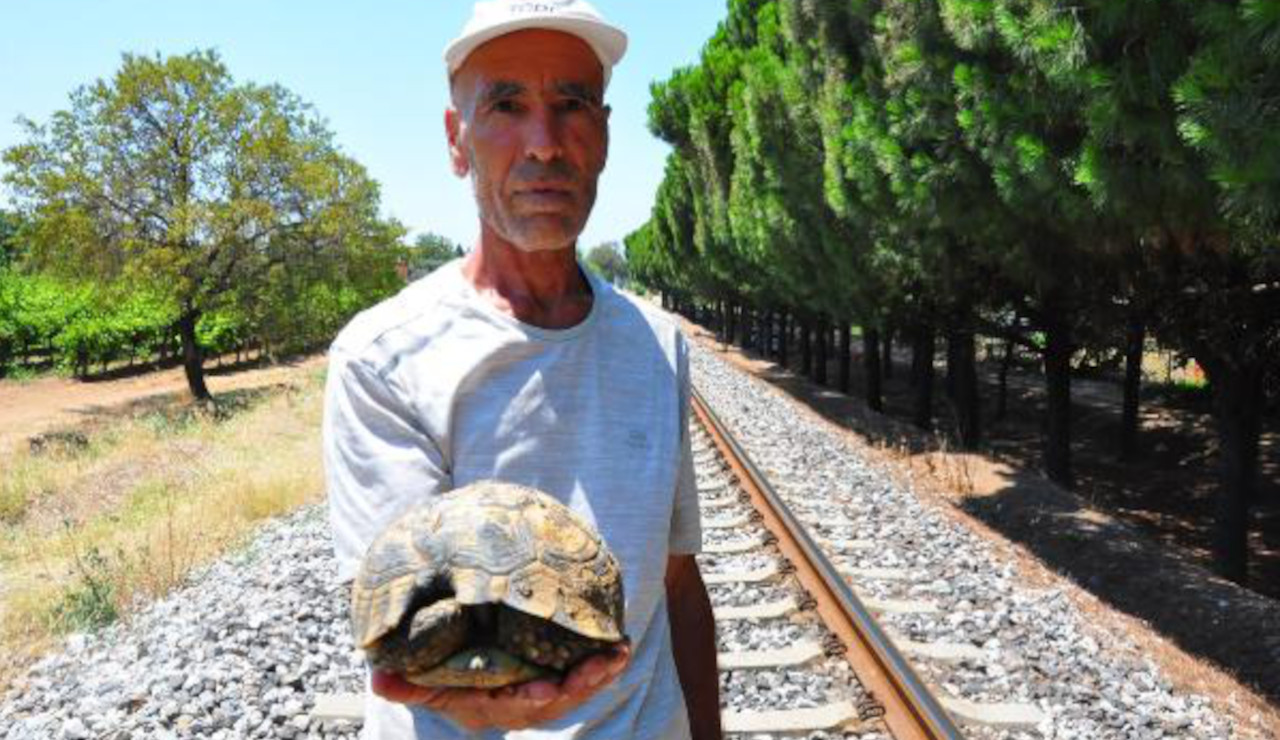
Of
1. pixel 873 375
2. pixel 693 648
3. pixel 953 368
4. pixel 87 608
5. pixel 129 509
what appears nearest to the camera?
pixel 693 648

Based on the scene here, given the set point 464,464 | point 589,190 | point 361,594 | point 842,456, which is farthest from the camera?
point 842,456

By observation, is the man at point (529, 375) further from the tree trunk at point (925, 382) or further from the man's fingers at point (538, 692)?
the tree trunk at point (925, 382)

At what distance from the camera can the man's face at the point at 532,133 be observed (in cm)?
200

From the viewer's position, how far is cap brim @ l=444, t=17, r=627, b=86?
76.9 inches

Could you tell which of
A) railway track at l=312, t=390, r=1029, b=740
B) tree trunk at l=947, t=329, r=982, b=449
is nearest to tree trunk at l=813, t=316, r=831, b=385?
tree trunk at l=947, t=329, r=982, b=449

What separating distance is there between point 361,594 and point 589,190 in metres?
0.99

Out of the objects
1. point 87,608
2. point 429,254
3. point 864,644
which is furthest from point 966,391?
point 429,254

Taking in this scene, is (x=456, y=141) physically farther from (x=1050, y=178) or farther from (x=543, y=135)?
(x=1050, y=178)

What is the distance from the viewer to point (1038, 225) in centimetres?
916

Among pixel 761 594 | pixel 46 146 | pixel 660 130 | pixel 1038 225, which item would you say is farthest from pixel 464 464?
pixel 660 130

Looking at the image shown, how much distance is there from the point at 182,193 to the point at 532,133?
2918cm

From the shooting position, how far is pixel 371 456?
186 centimetres

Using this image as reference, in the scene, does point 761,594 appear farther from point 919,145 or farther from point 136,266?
point 136,266

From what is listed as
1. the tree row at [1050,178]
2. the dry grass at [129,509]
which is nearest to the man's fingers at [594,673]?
the tree row at [1050,178]
